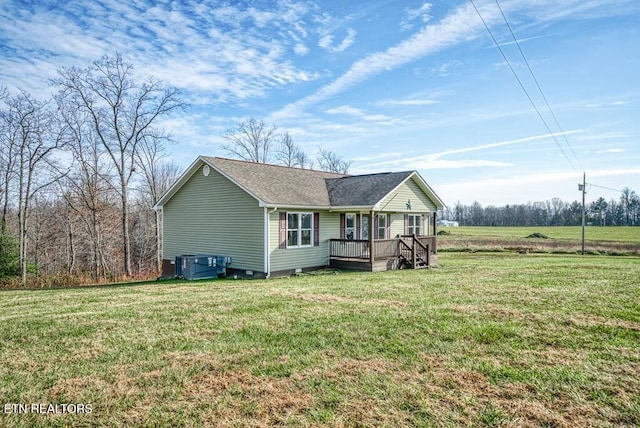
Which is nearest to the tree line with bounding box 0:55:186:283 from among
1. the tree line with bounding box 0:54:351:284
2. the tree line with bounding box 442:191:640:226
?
A: the tree line with bounding box 0:54:351:284

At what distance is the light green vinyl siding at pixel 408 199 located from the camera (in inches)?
715

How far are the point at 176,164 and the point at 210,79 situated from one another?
22.2 metres

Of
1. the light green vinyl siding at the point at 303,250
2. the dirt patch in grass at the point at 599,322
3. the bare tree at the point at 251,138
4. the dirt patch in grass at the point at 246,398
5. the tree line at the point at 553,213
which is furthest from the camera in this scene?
the tree line at the point at 553,213

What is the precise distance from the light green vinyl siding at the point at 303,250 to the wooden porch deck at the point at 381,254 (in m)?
0.44

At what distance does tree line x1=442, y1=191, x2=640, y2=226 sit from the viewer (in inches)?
2936

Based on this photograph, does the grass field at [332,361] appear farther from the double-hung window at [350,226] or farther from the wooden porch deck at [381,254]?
the double-hung window at [350,226]

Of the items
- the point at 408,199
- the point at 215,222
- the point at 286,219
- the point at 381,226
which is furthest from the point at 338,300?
the point at 408,199

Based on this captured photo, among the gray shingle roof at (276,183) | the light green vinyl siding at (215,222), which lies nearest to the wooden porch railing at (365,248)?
the gray shingle roof at (276,183)

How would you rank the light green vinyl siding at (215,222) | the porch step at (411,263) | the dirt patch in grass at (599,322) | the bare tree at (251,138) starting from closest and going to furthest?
the dirt patch in grass at (599,322) → the light green vinyl siding at (215,222) → the porch step at (411,263) → the bare tree at (251,138)

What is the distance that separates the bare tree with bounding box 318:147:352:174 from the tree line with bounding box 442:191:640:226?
33851 millimetres

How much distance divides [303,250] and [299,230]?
0.86 m

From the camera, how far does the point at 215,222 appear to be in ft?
53.1

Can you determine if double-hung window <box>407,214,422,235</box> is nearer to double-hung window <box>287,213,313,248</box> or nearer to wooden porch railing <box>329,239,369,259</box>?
wooden porch railing <box>329,239,369,259</box>

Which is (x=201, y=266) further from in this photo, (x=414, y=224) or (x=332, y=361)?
(x=414, y=224)
